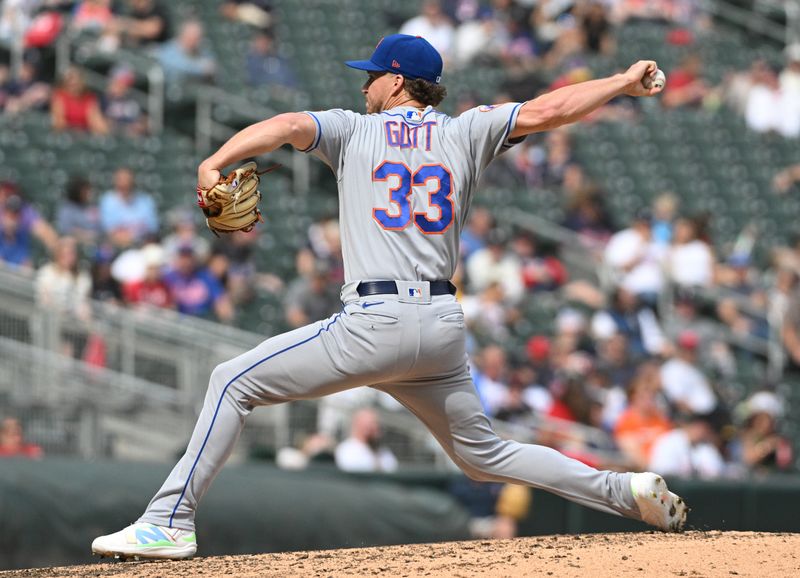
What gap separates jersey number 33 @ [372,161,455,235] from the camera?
452 cm

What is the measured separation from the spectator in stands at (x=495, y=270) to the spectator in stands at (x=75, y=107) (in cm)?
322

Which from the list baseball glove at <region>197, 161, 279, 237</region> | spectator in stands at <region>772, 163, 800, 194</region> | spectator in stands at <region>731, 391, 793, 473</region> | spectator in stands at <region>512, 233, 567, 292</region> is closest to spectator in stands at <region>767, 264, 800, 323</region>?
spectator in stands at <region>731, 391, 793, 473</region>

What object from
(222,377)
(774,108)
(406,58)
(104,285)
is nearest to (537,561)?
(222,377)

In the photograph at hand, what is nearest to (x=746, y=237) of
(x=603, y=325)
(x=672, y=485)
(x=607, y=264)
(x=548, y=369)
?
(x=607, y=264)

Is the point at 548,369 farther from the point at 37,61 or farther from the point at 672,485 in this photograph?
the point at 37,61

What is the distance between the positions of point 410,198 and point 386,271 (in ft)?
0.80

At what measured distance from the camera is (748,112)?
16.3 meters

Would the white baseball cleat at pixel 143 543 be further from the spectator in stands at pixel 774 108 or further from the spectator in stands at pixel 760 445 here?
the spectator in stands at pixel 774 108

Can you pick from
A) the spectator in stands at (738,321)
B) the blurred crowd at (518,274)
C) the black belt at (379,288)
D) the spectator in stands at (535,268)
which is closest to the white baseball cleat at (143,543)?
the black belt at (379,288)

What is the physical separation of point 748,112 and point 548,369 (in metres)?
6.63

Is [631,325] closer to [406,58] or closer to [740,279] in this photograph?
[740,279]

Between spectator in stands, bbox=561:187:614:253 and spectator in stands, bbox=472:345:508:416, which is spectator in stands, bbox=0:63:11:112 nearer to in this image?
spectator in stands, bbox=472:345:508:416

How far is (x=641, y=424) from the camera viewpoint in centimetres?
1017

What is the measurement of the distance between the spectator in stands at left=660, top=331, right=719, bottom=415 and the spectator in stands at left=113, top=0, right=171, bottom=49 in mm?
5348
